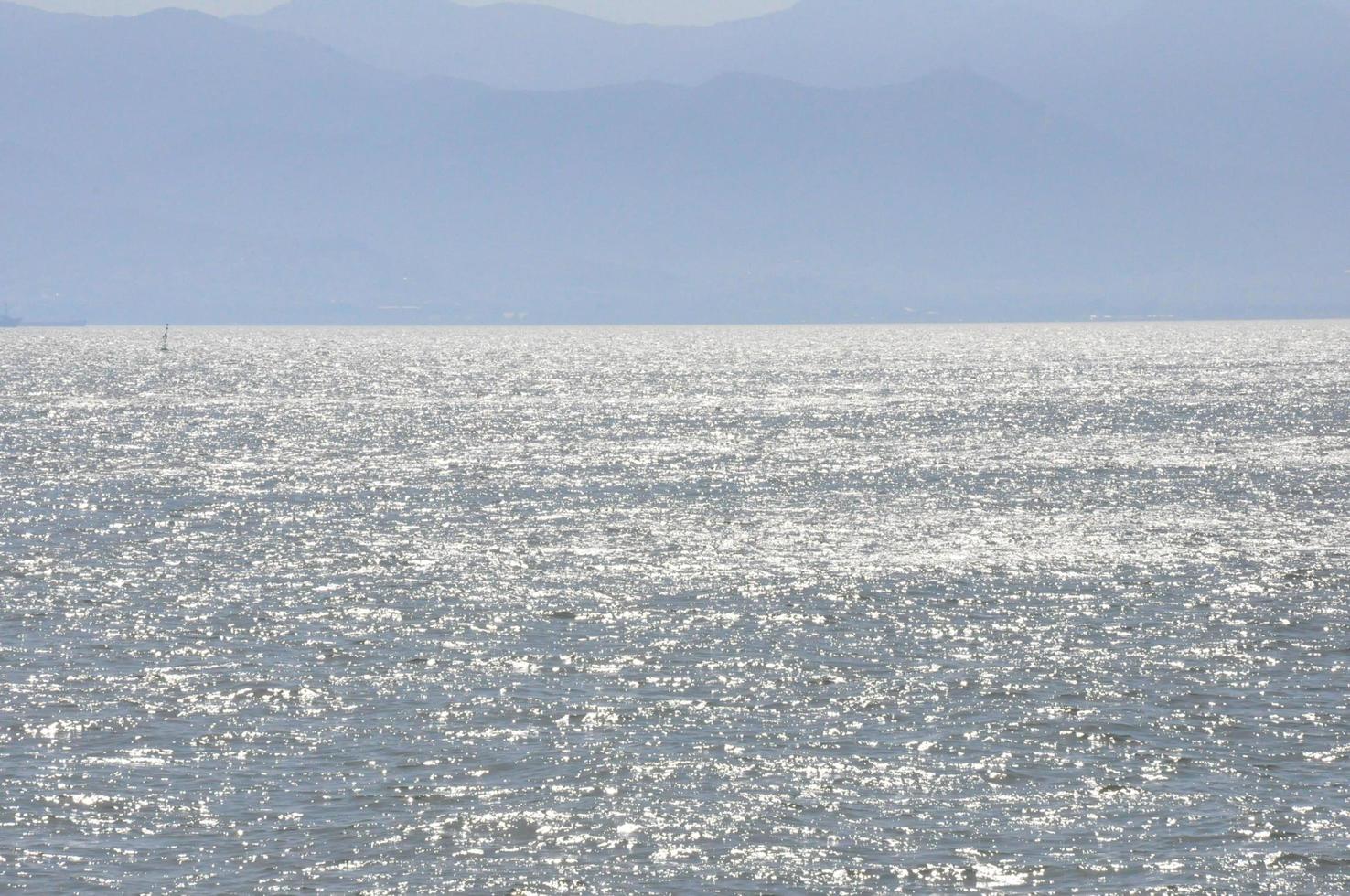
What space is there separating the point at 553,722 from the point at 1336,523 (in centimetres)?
4637

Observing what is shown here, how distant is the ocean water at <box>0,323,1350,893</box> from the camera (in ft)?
101

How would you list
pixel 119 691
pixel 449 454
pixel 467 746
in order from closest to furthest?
1. pixel 467 746
2. pixel 119 691
3. pixel 449 454

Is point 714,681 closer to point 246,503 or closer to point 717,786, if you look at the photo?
point 717,786

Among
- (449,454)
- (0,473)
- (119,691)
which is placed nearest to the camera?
(119,691)

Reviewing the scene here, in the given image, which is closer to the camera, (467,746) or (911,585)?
(467,746)

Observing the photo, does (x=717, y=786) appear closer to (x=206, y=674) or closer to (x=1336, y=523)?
(x=206, y=674)

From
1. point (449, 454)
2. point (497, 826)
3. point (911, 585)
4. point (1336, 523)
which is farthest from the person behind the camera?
point (449, 454)

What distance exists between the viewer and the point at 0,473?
102375 mm

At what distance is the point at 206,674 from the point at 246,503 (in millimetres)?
42455

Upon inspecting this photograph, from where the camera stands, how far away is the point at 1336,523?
7456cm

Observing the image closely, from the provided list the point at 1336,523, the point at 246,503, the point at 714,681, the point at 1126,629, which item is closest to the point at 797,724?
the point at 714,681

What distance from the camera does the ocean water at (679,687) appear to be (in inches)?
1215

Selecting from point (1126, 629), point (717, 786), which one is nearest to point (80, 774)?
point (717, 786)

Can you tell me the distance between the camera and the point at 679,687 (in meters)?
43.2
